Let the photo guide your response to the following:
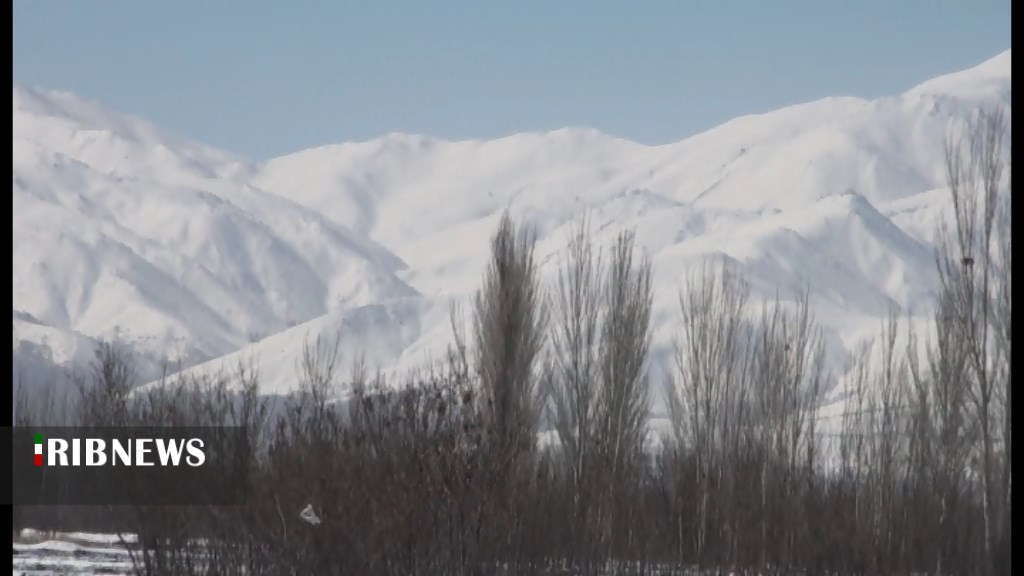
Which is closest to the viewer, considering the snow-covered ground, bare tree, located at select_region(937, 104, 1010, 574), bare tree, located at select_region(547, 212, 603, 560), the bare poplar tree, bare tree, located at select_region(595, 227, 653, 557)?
the snow-covered ground

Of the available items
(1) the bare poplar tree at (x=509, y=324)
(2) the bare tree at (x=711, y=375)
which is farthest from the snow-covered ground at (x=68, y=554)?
(2) the bare tree at (x=711, y=375)

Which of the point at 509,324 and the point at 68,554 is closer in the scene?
the point at 68,554

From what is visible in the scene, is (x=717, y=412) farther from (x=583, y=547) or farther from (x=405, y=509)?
(x=405, y=509)

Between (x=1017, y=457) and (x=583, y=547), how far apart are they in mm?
4005

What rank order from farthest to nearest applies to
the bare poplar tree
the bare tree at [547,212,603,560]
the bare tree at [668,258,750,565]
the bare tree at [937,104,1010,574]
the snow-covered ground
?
the bare tree at [547,212,603,560] → the bare tree at [668,258,750,565] → the bare poplar tree → the bare tree at [937,104,1010,574] → the snow-covered ground

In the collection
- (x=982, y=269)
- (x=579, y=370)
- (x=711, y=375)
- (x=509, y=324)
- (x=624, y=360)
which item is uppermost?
(x=982, y=269)

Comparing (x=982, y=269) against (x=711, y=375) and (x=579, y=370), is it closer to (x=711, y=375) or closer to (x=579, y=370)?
(x=711, y=375)

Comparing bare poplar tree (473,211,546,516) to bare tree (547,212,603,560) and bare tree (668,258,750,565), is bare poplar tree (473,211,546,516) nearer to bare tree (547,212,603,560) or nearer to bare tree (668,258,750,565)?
bare tree (547,212,603,560)

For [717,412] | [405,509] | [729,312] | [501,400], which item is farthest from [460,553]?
[729,312]

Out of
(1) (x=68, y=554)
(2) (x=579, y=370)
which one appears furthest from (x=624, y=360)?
(1) (x=68, y=554)

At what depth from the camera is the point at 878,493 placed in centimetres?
1862

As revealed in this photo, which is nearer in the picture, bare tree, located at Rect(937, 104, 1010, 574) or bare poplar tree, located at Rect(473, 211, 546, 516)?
bare tree, located at Rect(937, 104, 1010, 574)

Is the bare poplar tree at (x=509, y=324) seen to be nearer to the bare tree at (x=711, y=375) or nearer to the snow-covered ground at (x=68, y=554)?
the bare tree at (x=711, y=375)

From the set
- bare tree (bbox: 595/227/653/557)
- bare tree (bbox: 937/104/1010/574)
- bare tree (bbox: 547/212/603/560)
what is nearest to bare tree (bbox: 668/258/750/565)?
bare tree (bbox: 595/227/653/557)
